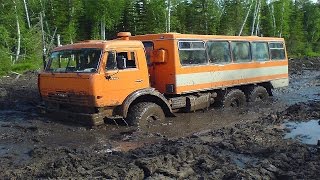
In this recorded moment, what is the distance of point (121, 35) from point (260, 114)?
4.70 m

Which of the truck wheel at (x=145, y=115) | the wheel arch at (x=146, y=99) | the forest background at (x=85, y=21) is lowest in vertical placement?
the truck wheel at (x=145, y=115)

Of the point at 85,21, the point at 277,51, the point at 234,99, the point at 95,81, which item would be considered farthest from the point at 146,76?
the point at 85,21

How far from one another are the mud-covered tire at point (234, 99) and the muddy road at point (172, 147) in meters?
0.37

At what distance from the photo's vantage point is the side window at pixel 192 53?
35.3ft

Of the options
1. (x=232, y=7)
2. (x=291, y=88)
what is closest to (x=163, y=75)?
(x=291, y=88)

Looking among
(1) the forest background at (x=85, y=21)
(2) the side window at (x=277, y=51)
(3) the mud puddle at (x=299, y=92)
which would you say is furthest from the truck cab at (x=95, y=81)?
(1) the forest background at (x=85, y=21)

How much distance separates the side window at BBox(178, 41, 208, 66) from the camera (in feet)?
35.3

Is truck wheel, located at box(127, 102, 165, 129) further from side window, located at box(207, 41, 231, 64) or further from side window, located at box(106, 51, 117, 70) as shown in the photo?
side window, located at box(207, 41, 231, 64)

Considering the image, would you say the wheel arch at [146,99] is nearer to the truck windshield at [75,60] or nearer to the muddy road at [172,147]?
the muddy road at [172,147]

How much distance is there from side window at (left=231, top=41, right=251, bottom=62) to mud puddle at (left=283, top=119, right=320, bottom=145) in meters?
3.32

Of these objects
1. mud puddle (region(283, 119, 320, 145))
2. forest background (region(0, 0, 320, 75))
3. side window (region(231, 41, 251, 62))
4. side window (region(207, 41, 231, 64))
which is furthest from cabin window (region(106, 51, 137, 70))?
forest background (region(0, 0, 320, 75))

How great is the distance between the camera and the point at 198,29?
3391 cm

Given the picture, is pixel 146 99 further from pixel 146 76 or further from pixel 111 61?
pixel 111 61

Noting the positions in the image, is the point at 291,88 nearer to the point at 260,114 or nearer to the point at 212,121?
the point at 260,114
